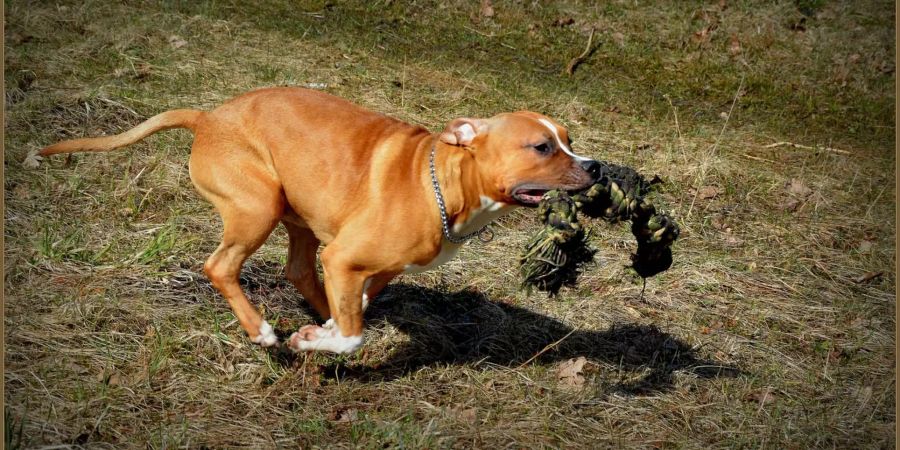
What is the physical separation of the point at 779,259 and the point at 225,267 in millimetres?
4450

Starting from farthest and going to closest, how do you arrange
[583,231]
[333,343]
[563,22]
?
[563,22] < [333,343] < [583,231]

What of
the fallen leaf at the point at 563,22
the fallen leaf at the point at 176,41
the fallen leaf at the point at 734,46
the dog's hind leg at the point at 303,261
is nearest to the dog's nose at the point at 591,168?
the dog's hind leg at the point at 303,261

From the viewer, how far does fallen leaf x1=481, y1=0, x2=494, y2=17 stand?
11195 millimetres

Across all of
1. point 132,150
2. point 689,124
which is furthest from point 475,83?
point 132,150

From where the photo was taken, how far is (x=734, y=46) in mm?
10961

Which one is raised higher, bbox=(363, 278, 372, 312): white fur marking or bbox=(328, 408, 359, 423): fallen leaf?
bbox=(363, 278, 372, 312): white fur marking

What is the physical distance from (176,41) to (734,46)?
21.6 feet

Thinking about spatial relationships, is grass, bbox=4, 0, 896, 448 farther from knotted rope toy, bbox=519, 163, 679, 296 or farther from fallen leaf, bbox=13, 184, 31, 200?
knotted rope toy, bbox=519, 163, 679, 296

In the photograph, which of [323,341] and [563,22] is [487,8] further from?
[323,341]

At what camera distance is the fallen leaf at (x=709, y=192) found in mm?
7906

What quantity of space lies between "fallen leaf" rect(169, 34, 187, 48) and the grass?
3cm

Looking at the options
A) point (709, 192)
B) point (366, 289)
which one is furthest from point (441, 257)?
point (709, 192)

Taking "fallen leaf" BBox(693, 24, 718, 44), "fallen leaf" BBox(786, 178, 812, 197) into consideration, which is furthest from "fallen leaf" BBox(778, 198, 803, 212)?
"fallen leaf" BBox(693, 24, 718, 44)

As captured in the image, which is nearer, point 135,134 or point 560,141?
point 560,141
